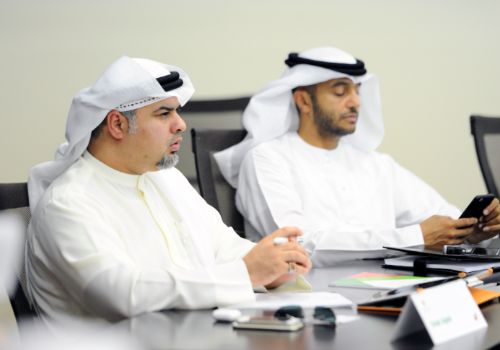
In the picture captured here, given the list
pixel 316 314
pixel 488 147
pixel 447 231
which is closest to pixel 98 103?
pixel 316 314

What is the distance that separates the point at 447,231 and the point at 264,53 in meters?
2.71

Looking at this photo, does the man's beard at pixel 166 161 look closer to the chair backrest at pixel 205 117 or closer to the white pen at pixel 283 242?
the white pen at pixel 283 242

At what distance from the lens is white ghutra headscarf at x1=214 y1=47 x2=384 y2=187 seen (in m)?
3.86

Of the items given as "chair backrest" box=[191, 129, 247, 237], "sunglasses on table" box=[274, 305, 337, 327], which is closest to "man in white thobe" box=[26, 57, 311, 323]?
"sunglasses on table" box=[274, 305, 337, 327]

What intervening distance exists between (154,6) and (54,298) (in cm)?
320

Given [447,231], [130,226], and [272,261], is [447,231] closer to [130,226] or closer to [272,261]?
[272,261]

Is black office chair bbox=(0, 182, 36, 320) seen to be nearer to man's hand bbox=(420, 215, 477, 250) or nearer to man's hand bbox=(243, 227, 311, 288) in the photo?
man's hand bbox=(243, 227, 311, 288)

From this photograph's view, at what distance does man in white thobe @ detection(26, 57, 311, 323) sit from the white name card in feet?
1.73

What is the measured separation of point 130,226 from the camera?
2389 millimetres

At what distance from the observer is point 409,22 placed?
592 centimetres

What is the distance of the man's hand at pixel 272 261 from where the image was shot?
2141mm

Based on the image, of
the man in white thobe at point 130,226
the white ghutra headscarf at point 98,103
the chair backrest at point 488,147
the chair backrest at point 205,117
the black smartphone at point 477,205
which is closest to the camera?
the man in white thobe at point 130,226

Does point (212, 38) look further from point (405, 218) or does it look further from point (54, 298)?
point (54, 298)

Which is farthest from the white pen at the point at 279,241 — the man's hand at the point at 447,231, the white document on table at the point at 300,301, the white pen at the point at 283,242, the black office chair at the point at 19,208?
the man's hand at the point at 447,231
